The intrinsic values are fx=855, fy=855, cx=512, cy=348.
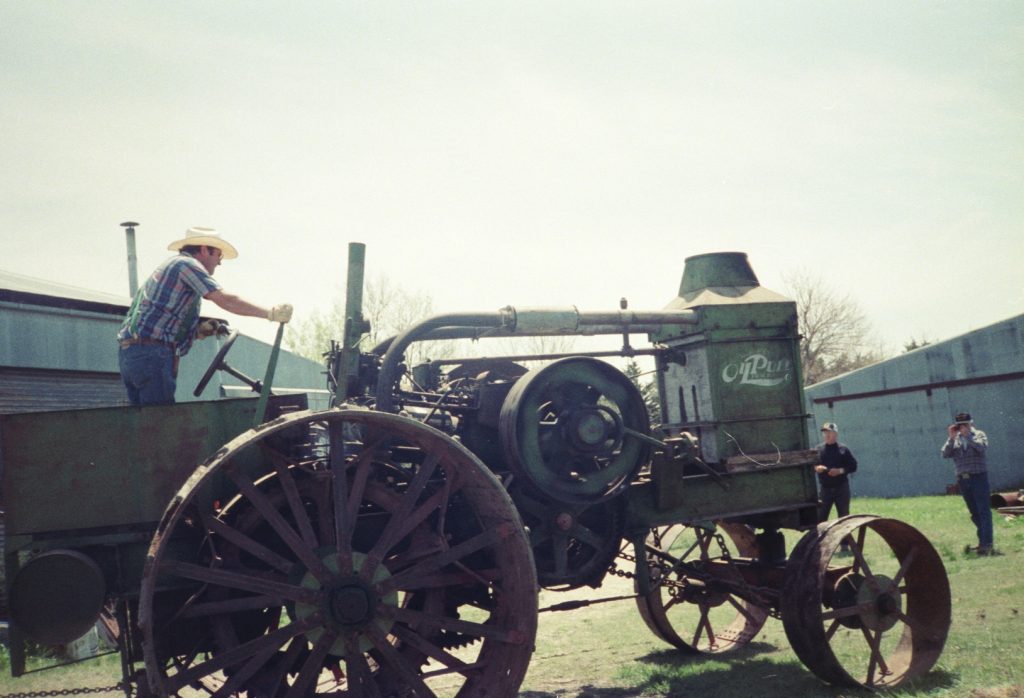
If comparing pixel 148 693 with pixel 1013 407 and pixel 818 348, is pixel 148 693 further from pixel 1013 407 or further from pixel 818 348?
pixel 818 348

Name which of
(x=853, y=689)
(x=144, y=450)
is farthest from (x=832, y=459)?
(x=144, y=450)

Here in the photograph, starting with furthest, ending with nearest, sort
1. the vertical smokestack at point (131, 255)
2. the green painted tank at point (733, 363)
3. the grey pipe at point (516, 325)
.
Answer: the vertical smokestack at point (131, 255) < the green painted tank at point (733, 363) < the grey pipe at point (516, 325)

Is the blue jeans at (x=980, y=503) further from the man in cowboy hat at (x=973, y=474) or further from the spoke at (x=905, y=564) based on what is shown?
the spoke at (x=905, y=564)

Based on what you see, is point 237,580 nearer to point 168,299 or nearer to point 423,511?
point 423,511

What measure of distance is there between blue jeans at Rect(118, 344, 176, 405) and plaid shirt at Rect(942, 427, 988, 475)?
9.84m

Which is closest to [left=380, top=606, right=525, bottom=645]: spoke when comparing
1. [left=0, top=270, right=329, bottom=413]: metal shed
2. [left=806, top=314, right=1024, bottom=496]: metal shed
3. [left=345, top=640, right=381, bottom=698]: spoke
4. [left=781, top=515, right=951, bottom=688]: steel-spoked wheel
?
[left=345, top=640, right=381, bottom=698]: spoke

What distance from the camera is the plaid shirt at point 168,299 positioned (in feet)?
15.0

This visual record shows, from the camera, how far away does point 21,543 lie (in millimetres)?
3926

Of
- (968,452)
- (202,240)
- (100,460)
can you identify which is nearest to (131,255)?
(202,240)

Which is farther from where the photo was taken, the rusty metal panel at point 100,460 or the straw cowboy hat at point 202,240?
the straw cowboy hat at point 202,240

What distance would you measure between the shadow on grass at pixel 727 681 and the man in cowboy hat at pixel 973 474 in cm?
513

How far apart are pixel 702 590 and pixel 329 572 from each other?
11.3ft

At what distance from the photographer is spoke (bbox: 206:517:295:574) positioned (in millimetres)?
4027

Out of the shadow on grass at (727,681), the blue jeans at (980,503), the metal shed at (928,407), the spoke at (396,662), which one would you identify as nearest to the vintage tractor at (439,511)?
the spoke at (396,662)
